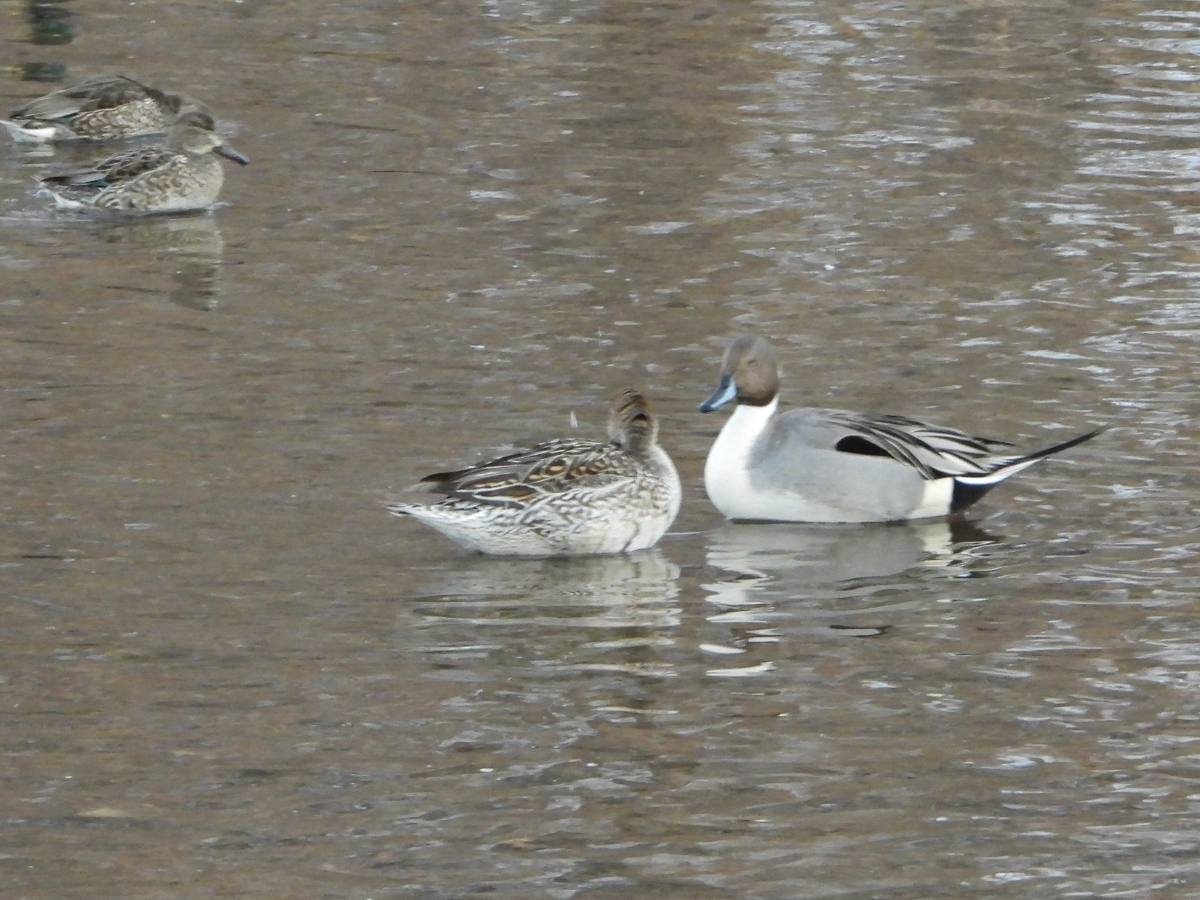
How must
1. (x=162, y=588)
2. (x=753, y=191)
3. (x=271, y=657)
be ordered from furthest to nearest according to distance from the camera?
(x=753, y=191)
(x=162, y=588)
(x=271, y=657)

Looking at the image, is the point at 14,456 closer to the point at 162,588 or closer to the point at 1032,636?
the point at 162,588

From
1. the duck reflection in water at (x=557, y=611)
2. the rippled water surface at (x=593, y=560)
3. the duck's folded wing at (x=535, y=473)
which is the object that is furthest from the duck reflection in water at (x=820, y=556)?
the duck's folded wing at (x=535, y=473)

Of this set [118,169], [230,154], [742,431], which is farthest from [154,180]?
[742,431]

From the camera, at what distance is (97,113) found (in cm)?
1373

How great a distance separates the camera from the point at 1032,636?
671cm

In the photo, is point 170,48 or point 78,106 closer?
point 78,106

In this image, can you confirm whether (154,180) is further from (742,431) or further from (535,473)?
(535,473)

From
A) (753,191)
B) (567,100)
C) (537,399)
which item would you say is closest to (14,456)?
(537,399)

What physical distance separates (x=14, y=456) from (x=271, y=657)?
2134mm

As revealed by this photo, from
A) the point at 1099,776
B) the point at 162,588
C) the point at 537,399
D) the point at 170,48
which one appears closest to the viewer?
the point at 1099,776

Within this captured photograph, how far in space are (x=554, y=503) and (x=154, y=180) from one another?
5.39 meters

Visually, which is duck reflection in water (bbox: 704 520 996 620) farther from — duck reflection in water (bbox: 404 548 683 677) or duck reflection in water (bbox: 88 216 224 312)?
duck reflection in water (bbox: 88 216 224 312)

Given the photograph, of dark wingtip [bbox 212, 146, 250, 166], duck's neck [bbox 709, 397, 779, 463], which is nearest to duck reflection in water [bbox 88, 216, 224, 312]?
dark wingtip [bbox 212, 146, 250, 166]

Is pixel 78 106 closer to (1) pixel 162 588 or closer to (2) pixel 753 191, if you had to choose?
(2) pixel 753 191
